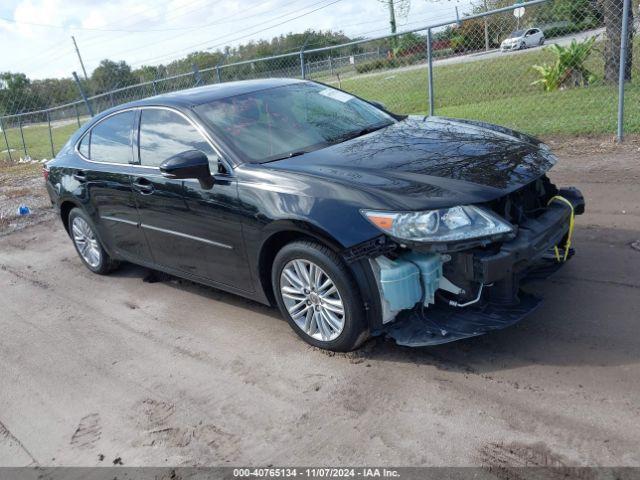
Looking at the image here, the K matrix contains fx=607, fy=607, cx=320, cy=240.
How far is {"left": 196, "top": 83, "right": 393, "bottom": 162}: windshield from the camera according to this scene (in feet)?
14.4

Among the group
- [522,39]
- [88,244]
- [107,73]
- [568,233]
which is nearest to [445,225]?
[568,233]

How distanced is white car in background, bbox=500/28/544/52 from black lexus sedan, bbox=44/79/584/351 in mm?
7021

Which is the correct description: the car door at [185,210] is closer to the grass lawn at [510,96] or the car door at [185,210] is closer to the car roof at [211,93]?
the car roof at [211,93]

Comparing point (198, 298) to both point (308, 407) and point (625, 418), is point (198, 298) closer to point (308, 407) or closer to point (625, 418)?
point (308, 407)

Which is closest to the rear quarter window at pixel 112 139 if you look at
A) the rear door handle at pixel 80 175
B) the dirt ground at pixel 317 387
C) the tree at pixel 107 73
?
the rear door handle at pixel 80 175

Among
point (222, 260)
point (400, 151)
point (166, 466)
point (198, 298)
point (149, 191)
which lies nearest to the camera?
point (166, 466)

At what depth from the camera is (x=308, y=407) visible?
346 cm

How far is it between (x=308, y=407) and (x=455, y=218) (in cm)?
136

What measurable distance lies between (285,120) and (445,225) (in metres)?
1.82

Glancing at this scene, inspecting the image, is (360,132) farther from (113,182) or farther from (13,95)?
(13,95)

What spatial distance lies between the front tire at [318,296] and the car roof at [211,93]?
1.62 metres

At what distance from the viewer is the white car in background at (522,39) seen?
1125 cm

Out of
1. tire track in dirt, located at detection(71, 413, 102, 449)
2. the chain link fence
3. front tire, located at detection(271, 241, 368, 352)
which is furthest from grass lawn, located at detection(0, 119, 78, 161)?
front tire, located at detection(271, 241, 368, 352)

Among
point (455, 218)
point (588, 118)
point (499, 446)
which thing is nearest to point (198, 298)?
point (455, 218)
